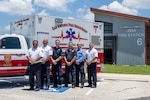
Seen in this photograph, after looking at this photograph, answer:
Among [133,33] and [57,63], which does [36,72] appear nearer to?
[57,63]

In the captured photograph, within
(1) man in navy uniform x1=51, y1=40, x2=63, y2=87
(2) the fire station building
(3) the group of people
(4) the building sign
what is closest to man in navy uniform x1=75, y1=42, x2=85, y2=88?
(3) the group of people

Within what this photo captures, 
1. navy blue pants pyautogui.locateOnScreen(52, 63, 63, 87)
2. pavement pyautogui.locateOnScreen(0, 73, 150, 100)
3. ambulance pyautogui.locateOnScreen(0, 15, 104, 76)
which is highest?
ambulance pyautogui.locateOnScreen(0, 15, 104, 76)

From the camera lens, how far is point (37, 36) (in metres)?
14.4

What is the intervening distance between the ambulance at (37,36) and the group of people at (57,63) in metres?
0.79

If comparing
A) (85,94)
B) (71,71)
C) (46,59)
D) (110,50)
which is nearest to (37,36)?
(46,59)

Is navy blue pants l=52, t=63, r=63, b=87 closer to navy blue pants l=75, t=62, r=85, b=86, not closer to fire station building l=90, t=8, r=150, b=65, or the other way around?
navy blue pants l=75, t=62, r=85, b=86

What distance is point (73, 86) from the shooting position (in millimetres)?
14328

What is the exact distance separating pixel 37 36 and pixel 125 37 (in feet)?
73.1

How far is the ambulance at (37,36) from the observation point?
1385 cm

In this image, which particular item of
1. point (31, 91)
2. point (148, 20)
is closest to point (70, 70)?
point (31, 91)

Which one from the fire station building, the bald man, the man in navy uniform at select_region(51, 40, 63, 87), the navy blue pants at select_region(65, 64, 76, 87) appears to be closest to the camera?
the bald man

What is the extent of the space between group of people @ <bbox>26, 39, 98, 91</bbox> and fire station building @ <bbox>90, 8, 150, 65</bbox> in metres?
20.7

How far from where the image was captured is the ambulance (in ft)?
45.4

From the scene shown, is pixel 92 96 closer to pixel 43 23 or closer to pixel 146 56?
pixel 43 23
